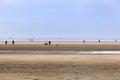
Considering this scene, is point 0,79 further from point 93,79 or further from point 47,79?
point 93,79

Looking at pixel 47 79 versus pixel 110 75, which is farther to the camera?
pixel 110 75

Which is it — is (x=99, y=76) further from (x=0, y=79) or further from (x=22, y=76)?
(x=0, y=79)

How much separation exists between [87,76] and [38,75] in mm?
3681

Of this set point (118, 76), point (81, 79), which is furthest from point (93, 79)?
point (118, 76)

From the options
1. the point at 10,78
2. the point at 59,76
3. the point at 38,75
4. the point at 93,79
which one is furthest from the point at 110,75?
the point at 10,78

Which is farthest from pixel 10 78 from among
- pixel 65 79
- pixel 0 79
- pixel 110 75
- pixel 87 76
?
Result: pixel 110 75

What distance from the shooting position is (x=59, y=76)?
832 inches

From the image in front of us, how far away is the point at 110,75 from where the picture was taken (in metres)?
21.6

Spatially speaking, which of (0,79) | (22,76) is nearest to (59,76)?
(22,76)

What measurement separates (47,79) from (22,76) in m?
2.24

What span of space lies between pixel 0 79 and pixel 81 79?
18.2 ft

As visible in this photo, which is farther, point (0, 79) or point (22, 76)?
point (22, 76)

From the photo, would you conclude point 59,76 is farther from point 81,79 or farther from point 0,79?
point 0,79

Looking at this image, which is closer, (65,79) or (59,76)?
(65,79)
